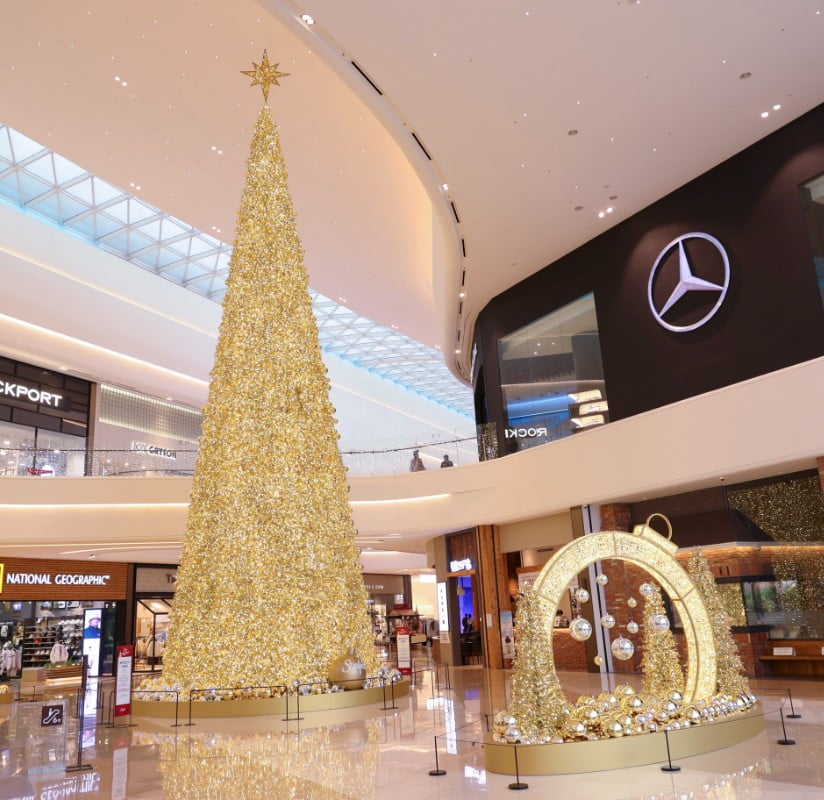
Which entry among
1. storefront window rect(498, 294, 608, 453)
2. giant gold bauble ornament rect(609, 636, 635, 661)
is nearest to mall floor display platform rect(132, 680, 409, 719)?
giant gold bauble ornament rect(609, 636, 635, 661)

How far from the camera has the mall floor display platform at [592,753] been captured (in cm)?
574

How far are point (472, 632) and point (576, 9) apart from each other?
49.3 feet

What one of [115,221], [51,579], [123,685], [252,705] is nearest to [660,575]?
[252,705]

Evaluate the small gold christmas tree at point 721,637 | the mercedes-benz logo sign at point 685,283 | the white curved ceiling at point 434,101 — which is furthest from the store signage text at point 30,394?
the small gold christmas tree at point 721,637

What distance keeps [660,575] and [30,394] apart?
21.4m

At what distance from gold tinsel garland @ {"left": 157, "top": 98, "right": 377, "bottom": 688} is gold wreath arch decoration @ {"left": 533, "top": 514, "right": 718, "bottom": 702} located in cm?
412

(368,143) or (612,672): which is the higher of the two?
(368,143)

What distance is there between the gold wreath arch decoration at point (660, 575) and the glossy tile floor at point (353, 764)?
641 mm

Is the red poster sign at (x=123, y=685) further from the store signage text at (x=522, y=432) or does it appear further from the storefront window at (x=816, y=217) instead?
the storefront window at (x=816, y=217)

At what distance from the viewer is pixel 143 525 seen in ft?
59.1

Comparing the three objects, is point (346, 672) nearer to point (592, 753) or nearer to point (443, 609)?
point (592, 753)

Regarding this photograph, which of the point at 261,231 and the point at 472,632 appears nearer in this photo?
the point at 261,231

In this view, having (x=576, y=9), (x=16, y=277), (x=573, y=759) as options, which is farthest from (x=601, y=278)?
(x=16, y=277)

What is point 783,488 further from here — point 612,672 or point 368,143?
point 368,143
